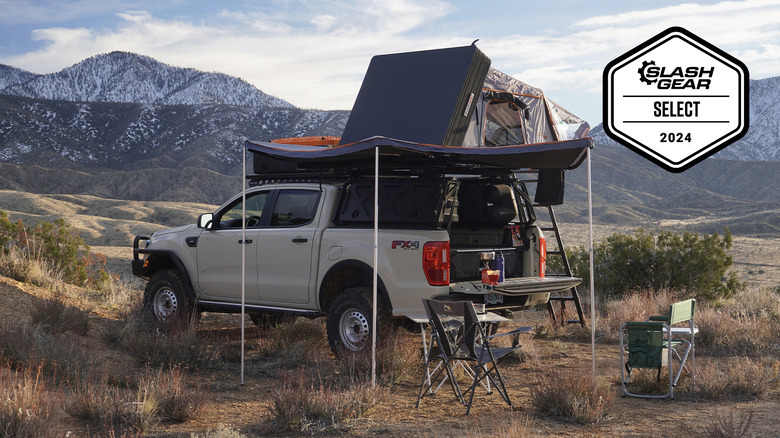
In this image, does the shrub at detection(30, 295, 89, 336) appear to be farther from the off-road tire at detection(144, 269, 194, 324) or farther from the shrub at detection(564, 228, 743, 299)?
the shrub at detection(564, 228, 743, 299)

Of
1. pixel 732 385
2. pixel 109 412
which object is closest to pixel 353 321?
pixel 109 412

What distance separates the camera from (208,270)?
9680 mm

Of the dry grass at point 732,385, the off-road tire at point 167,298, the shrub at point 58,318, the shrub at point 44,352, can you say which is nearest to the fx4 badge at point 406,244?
the dry grass at point 732,385

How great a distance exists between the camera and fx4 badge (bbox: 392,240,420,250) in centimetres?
773

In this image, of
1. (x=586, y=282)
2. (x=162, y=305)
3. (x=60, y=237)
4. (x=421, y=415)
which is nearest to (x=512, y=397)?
(x=421, y=415)

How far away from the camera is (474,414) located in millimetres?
6512

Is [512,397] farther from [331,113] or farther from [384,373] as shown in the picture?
[331,113]

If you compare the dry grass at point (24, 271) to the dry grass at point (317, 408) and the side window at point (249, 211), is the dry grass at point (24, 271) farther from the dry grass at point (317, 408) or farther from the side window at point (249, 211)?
the dry grass at point (317, 408)

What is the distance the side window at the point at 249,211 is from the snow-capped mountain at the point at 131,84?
136529 mm

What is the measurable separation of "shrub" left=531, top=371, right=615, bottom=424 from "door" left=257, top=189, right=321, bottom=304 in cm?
309

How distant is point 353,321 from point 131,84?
16413cm

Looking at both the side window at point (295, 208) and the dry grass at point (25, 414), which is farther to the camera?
the side window at point (295, 208)

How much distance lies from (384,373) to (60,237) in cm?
1015

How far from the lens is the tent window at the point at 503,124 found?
10438 millimetres
